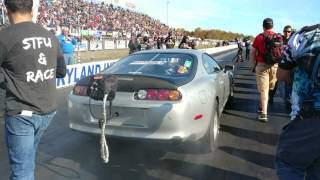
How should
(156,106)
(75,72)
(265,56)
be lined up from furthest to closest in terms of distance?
(75,72) < (265,56) < (156,106)

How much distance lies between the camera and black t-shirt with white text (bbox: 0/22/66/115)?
291cm

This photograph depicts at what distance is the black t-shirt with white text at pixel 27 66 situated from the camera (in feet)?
9.54

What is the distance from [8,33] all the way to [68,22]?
101 ft

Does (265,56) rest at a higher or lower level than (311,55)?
lower

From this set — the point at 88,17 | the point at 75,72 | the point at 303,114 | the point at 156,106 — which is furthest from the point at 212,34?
the point at 303,114

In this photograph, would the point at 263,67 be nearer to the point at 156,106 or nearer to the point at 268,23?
the point at 268,23

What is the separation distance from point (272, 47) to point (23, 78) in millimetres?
5515

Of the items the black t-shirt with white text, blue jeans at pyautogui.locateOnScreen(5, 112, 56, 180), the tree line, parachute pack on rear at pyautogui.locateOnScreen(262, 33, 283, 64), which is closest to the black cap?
parachute pack on rear at pyautogui.locateOnScreen(262, 33, 283, 64)

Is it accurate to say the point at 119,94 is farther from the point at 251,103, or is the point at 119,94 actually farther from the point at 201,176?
the point at 251,103

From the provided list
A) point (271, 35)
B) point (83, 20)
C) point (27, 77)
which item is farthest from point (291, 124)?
point (83, 20)

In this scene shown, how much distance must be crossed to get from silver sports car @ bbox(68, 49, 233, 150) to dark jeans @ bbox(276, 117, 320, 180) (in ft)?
6.44

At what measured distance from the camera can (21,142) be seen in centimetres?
298

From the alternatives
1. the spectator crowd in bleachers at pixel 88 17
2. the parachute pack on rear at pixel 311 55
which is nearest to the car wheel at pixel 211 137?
the parachute pack on rear at pixel 311 55

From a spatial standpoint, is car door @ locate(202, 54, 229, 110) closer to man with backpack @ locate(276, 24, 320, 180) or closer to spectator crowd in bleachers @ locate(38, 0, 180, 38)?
man with backpack @ locate(276, 24, 320, 180)
